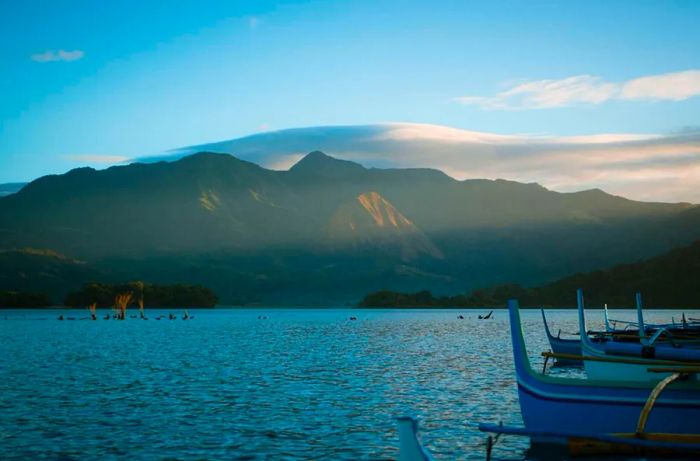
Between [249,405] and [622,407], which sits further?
[249,405]

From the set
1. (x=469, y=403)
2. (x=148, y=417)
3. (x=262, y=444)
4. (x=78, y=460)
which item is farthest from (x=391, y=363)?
(x=78, y=460)

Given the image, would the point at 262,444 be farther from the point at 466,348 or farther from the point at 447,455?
the point at 466,348

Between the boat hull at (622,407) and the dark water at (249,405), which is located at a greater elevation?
the boat hull at (622,407)

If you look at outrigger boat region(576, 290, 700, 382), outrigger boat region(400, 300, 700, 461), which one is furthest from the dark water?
outrigger boat region(576, 290, 700, 382)

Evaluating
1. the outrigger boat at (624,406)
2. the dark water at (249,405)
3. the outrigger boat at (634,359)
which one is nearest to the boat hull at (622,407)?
the outrigger boat at (624,406)

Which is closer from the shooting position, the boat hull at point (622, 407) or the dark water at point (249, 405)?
the boat hull at point (622, 407)

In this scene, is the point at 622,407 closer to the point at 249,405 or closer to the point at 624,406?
the point at 624,406

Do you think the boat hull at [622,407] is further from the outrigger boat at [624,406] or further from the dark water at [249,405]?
the dark water at [249,405]

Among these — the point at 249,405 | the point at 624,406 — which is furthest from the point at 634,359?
the point at 249,405

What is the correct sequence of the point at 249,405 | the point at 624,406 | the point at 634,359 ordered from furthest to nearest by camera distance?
the point at 249,405
the point at 634,359
the point at 624,406

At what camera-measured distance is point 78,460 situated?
1078 inches

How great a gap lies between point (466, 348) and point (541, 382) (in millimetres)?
66158

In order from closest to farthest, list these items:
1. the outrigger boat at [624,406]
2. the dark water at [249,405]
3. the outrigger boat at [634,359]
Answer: the outrigger boat at [624,406] < the outrigger boat at [634,359] < the dark water at [249,405]

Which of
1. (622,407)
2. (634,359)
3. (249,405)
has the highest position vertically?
(634,359)
